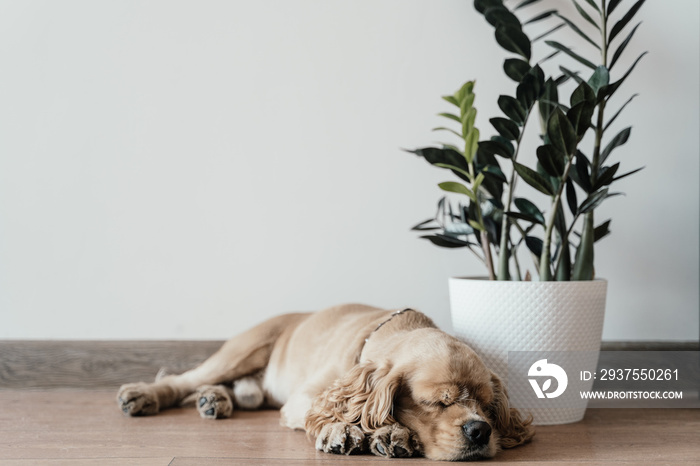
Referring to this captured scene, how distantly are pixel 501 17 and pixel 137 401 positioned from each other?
1.78 metres

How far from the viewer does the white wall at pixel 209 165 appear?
2.70 m

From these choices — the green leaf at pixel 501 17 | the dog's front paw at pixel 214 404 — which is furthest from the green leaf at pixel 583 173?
the dog's front paw at pixel 214 404

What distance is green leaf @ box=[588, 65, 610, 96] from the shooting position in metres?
1.93

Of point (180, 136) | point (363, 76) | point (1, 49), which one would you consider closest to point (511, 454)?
point (363, 76)

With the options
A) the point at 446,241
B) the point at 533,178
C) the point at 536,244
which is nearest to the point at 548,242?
the point at 536,244

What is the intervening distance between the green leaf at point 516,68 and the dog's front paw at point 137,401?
1629mm

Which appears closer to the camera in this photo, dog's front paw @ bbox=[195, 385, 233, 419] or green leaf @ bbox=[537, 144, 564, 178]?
green leaf @ bbox=[537, 144, 564, 178]

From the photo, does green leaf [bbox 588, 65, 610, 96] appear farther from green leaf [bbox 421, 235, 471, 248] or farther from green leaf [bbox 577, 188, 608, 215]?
green leaf [bbox 421, 235, 471, 248]

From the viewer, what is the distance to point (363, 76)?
270cm

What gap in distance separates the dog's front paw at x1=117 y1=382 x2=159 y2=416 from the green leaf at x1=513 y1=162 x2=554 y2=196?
1443mm

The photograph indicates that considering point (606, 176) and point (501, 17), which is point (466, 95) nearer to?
point (501, 17)

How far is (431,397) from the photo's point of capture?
1.70 m

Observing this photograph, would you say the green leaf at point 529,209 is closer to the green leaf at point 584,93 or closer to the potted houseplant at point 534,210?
the potted houseplant at point 534,210

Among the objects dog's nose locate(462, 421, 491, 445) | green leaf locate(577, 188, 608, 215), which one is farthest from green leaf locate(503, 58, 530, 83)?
dog's nose locate(462, 421, 491, 445)
